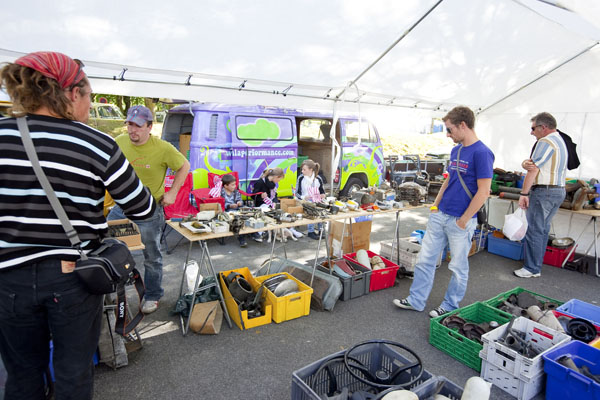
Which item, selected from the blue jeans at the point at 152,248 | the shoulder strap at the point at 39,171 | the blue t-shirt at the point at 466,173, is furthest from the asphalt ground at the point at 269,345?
the shoulder strap at the point at 39,171

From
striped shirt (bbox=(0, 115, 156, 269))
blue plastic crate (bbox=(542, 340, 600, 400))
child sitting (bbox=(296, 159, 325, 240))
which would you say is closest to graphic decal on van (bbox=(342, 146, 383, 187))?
child sitting (bbox=(296, 159, 325, 240))

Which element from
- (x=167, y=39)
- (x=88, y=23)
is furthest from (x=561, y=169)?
(x=88, y=23)

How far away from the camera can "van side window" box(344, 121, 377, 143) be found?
302 inches

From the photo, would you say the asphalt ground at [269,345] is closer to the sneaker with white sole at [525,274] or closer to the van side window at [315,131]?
the sneaker with white sole at [525,274]

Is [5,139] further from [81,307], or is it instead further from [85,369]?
[85,369]

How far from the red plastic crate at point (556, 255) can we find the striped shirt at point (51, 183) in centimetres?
579

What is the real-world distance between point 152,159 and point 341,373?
7.50ft

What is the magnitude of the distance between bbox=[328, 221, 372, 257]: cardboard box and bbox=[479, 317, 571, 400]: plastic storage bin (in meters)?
2.30

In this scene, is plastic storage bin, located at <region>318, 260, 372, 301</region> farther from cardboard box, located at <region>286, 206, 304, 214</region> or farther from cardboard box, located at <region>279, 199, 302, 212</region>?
cardboard box, located at <region>279, 199, 302, 212</region>

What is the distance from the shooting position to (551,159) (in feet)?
13.7

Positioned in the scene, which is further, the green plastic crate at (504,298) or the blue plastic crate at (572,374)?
the green plastic crate at (504,298)

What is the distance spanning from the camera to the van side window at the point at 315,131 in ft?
27.0

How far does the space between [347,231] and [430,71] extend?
2.71 meters

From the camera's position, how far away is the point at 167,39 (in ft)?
11.6
